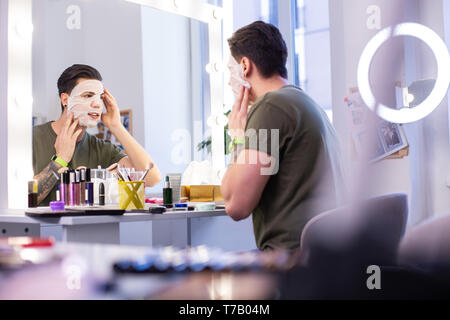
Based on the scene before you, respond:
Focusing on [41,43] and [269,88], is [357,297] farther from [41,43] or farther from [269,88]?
[41,43]

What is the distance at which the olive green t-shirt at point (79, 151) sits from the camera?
1.55 m

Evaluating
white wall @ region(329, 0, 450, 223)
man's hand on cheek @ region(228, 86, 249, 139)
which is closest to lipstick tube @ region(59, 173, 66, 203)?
man's hand on cheek @ region(228, 86, 249, 139)

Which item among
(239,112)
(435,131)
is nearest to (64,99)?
(239,112)

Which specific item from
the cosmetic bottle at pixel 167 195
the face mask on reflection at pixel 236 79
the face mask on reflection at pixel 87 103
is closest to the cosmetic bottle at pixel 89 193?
the cosmetic bottle at pixel 167 195

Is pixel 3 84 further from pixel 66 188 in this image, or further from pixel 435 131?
pixel 435 131

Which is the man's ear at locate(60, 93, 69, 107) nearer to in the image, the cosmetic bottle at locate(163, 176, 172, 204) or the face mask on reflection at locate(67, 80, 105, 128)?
the face mask on reflection at locate(67, 80, 105, 128)

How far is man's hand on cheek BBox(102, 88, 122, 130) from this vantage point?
1.76 metres

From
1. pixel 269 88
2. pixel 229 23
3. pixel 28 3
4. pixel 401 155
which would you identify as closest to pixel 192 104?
pixel 229 23

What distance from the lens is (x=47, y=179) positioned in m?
1.51

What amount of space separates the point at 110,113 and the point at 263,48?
754 millimetres

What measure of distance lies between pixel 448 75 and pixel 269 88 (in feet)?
2.67

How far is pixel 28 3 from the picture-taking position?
1.55 metres

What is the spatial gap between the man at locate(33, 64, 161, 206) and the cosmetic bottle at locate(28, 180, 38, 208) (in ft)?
0.08

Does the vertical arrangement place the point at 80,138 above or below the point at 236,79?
below
